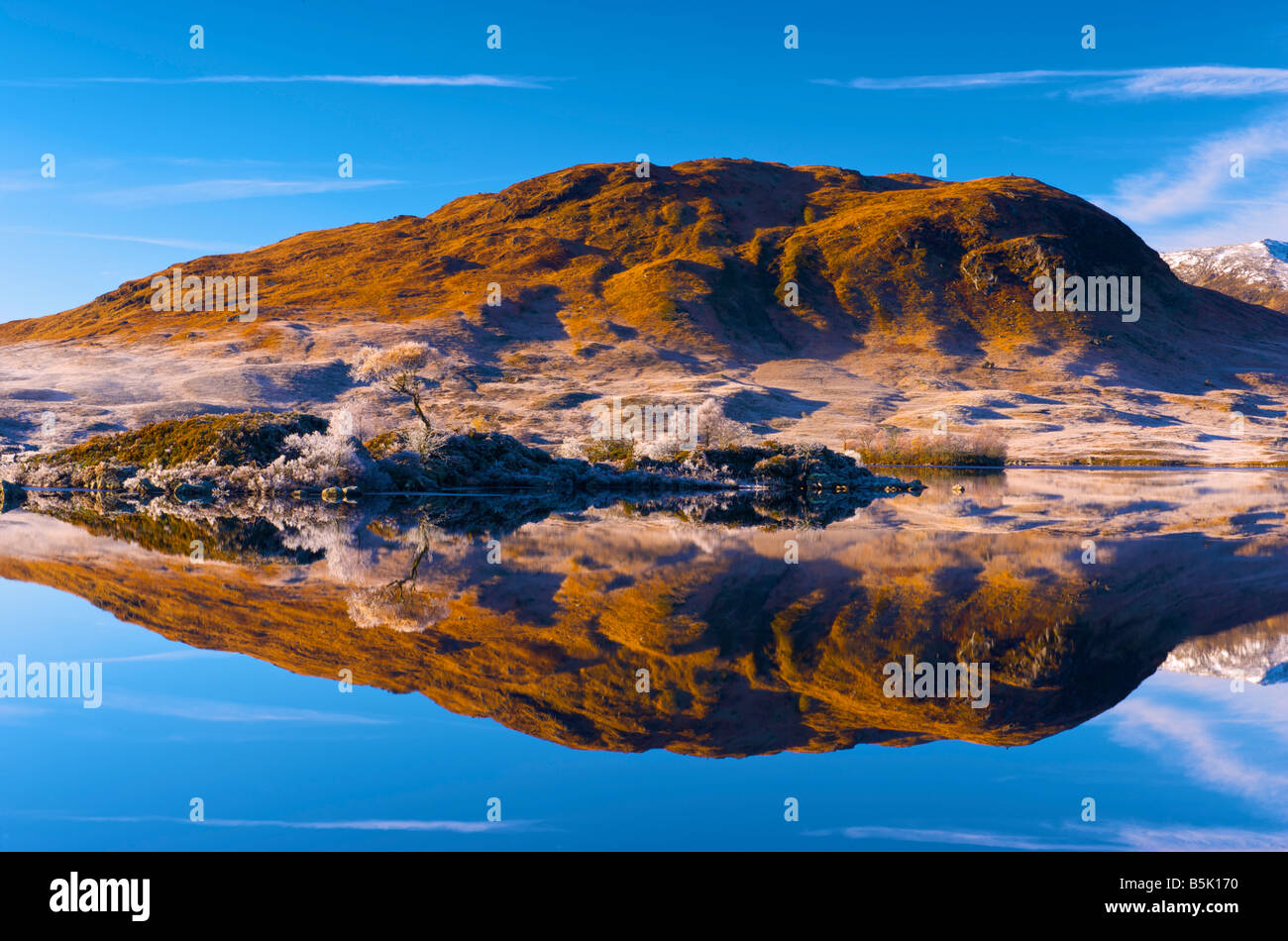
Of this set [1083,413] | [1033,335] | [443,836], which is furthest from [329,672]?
[1033,335]

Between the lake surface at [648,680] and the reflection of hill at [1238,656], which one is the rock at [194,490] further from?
the reflection of hill at [1238,656]

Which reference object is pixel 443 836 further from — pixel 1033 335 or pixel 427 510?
pixel 1033 335

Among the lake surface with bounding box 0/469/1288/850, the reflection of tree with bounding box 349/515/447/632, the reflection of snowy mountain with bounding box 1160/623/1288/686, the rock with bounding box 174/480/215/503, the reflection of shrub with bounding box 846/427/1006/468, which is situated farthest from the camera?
the reflection of shrub with bounding box 846/427/1006/468

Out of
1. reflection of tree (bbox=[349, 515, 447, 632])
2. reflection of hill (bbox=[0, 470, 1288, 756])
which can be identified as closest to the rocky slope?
reflection of hill (bbox=[0, 470, 1288, 756])

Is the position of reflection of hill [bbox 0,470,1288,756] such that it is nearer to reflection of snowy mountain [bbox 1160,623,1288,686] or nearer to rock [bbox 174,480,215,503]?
reflection of snowy mountain [bbox 1160,623,1288,686]

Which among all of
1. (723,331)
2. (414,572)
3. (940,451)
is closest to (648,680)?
(414,572)
